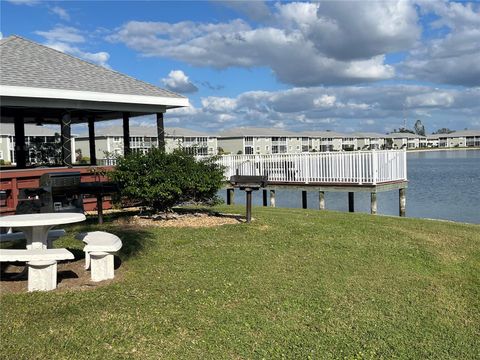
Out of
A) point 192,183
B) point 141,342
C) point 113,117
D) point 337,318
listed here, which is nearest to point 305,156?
point 113,117

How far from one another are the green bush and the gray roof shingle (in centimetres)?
464

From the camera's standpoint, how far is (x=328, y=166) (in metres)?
18.9

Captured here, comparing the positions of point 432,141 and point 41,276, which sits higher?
point 432,141

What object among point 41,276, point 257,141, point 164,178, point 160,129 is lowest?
point 41,276

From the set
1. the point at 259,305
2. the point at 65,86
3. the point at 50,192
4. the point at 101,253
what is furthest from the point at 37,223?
the point at 65,86

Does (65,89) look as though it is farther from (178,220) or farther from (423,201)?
(423,201)

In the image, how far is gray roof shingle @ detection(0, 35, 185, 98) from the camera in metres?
13.3

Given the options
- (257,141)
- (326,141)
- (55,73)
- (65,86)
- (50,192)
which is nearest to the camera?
(50,192)

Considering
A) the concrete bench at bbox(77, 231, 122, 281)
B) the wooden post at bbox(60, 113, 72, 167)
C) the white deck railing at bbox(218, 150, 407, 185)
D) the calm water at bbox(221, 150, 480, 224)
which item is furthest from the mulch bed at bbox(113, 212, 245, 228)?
the calm water at bbox(221, 150, 480, 224)

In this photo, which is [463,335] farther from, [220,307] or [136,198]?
[136,198]

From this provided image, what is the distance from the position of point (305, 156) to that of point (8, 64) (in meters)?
10.7

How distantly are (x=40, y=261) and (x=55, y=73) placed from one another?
1011cm

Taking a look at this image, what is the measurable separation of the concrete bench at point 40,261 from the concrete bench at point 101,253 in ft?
1.35

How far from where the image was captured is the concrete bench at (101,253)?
5.97 m
